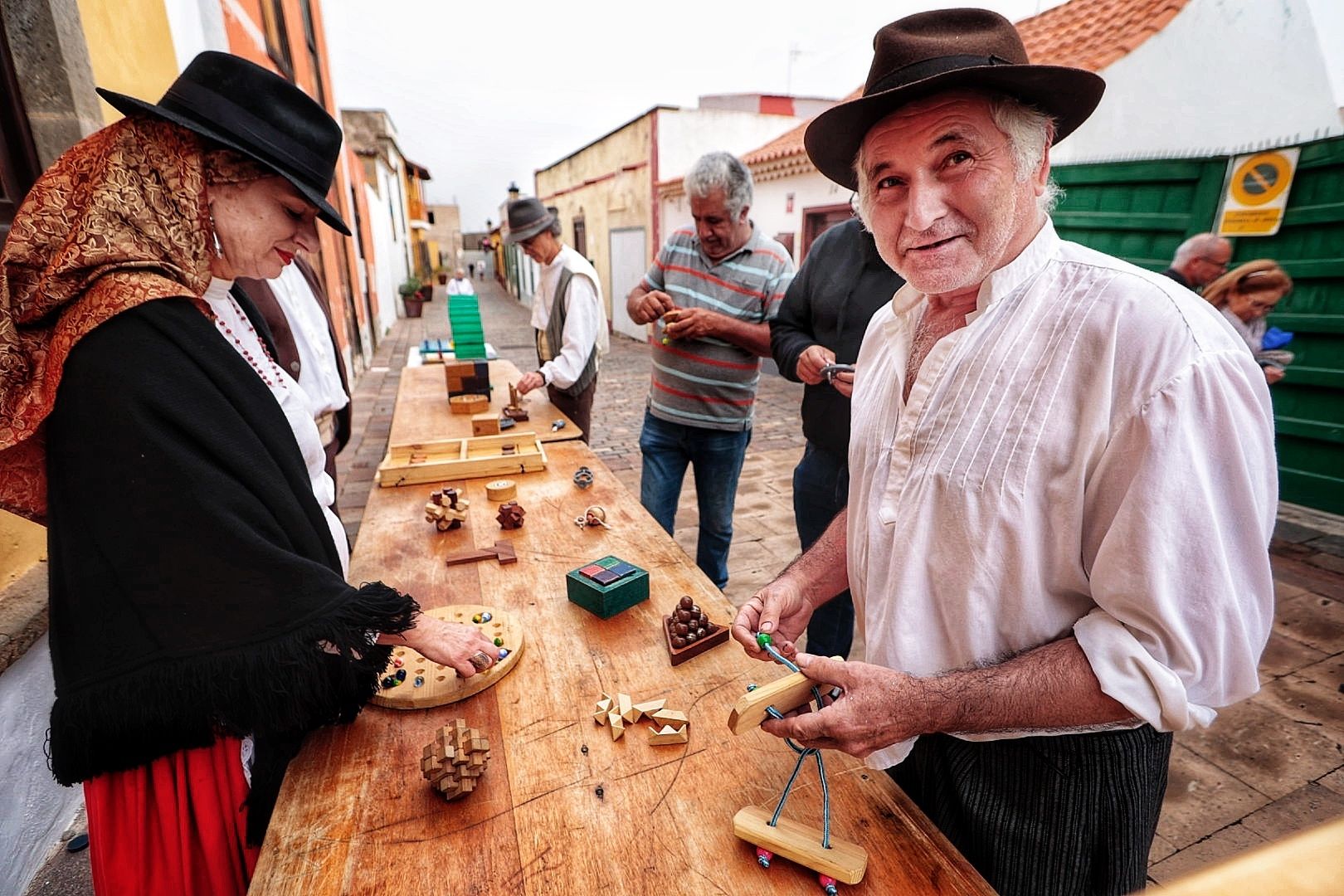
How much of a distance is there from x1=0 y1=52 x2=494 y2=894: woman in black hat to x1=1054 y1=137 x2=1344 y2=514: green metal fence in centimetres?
664

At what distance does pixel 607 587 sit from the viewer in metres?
1.61

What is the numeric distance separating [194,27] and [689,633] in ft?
14.4

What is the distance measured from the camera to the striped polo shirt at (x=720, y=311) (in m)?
3.08

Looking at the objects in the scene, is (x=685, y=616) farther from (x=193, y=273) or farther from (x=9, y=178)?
(x=9, y=178)

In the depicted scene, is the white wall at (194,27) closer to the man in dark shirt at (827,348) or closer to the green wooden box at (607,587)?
the man in dark shirt at (827,348)

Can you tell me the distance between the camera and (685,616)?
152cm

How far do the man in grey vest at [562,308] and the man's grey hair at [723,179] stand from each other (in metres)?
1.05

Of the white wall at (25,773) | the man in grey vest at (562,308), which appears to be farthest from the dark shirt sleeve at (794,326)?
the white wall at (25,773)

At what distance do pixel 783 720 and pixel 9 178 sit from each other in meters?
2.98

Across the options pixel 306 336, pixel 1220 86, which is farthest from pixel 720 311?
pixel 1220 86

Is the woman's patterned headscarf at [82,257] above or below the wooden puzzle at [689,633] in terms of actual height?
above

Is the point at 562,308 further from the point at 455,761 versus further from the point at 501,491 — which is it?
the point at 455,761

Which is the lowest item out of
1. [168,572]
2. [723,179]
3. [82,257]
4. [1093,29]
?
[168,572]

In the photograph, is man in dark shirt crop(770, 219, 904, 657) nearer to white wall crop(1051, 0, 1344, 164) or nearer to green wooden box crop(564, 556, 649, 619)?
green wooden box crop(564, 556, 649, 619)
